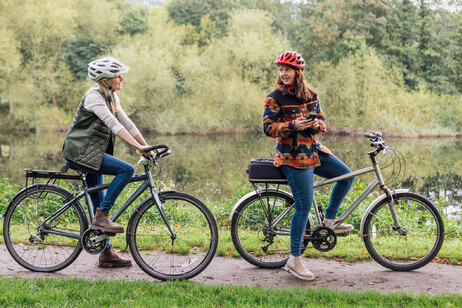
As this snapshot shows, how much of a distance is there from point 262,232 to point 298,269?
0.57 meters

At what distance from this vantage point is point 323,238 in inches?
179

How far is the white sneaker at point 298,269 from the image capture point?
14.1 ft

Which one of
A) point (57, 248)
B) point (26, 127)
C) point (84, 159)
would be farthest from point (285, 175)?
point (26, 127)

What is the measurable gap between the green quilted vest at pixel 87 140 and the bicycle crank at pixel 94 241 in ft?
1.97

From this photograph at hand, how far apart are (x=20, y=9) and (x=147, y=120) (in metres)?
13.0

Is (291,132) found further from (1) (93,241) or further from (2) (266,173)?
(1) (93,241)

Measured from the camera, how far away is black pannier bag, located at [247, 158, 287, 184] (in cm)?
443

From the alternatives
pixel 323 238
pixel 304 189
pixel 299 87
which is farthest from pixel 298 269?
pixel 299 87

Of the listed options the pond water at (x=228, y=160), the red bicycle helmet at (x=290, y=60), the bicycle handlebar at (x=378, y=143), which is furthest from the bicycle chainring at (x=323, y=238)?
the pond water at (x=228, y=160)

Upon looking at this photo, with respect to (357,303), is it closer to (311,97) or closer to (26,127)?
(311,97)

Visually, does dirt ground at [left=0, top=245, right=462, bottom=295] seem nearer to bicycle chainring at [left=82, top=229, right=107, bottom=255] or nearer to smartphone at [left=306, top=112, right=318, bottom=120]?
bicycle chainring at [left=82, top=229, right=107, bottom=255]

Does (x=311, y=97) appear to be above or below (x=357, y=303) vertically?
above

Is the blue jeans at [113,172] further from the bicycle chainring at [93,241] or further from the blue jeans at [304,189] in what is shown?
the blue jeans at [304,189]

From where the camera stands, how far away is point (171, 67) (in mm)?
37281
